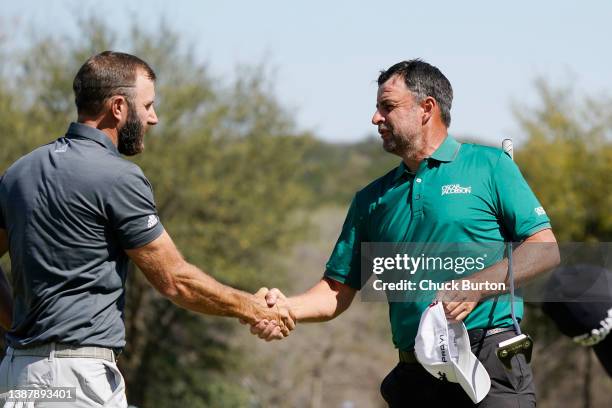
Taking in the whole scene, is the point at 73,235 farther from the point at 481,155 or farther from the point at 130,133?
the point at 481,155

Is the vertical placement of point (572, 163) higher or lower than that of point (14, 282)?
higher

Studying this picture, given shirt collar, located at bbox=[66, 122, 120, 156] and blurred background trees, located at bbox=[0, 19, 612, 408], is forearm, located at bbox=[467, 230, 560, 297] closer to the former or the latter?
shirt collar, located at bbox=[66, 122, 120, 156]

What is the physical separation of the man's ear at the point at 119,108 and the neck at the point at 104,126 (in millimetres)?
51

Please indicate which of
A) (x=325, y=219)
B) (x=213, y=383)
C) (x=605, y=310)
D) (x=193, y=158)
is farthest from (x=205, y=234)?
(x=605, y=310)

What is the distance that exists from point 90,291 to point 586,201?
21.5 m

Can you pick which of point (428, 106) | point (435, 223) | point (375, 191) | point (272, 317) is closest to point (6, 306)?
point (272, 317)

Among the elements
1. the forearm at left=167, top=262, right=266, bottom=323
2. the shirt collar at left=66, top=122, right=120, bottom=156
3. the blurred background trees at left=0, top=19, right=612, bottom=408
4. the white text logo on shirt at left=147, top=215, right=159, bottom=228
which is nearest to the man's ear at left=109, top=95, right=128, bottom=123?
the shirt collar at left=66, top=122, right=120, bottom=156

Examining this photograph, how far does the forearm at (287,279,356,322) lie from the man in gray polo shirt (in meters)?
1.33

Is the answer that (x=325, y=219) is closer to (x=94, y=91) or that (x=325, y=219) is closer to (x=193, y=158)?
(x=193, y=158)

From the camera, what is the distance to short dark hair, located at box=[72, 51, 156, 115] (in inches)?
183

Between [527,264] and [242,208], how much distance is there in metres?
19.3

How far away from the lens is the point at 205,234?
75.7 ft

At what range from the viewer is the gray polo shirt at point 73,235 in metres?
4.38

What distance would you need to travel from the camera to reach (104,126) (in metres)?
4.68
